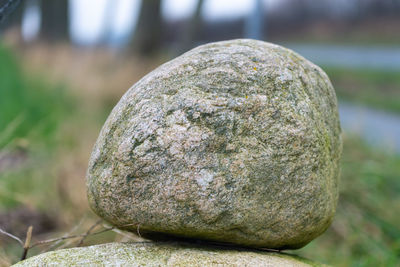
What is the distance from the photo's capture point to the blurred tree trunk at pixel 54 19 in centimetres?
1662

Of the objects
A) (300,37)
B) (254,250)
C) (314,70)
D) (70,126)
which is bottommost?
(300,37)

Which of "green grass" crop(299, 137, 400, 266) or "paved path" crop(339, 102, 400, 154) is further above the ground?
"green grass" crop(299, 137, 400, 266)

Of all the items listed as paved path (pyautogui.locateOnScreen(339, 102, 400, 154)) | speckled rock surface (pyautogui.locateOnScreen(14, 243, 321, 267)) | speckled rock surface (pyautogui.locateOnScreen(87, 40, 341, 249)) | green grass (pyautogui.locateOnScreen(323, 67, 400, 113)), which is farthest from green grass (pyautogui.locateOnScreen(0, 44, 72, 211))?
green grass (pyautogui.locateOnScreen(323, 67, 400, 113))

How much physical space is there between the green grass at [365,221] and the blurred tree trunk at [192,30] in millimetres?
4409

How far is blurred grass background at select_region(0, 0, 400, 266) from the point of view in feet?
14.5

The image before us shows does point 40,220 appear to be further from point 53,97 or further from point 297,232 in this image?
point 53,97

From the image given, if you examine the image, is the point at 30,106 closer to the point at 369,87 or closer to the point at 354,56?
the point at 369,87

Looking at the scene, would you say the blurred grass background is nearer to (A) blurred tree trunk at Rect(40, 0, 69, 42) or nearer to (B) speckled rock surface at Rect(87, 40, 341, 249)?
(B) speckled rock surface at Rect(87, 40, 341, 249)

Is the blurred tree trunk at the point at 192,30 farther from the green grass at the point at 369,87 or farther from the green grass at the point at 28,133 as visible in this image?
the green grass at the point at 369,87

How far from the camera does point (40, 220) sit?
456 centimetres

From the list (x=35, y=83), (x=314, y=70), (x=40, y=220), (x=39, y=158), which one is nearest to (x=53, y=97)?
(x=35, y=83)

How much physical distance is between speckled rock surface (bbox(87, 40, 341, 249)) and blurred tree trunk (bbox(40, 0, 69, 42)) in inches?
→ 568

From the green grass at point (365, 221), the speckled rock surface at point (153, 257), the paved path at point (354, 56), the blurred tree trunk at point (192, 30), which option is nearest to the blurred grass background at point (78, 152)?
the green grass at point (365, 221)

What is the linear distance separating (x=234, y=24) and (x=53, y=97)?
42.3ft
